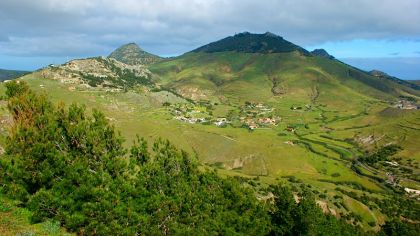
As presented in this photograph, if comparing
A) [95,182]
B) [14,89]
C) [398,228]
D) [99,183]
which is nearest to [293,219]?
[99,183]

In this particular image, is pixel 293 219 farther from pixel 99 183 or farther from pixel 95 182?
pixel 95 182

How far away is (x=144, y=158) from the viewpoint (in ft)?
195

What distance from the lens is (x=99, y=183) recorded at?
45.2 m

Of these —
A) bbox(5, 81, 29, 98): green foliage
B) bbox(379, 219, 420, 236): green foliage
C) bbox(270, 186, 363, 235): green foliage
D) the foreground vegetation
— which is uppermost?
bbox(5, 81, 29, 98): green foliage

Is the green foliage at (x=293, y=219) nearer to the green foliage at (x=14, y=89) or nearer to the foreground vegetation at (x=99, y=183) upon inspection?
the foreground vegetation at (x=99, y=183)

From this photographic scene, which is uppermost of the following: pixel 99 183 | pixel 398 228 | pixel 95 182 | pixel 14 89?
pixel 14 89

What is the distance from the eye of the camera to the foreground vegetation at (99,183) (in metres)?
42.1

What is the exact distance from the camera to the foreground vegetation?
138 ft

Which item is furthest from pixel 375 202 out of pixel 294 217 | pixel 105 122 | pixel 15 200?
pixel 15 200

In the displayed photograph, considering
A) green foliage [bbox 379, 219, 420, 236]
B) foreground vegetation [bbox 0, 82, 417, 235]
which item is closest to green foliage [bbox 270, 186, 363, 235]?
foreground vegetation [bbox 0, 82, 417, 235]

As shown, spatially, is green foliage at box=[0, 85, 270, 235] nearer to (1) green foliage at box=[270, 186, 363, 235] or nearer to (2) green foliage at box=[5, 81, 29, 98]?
(2) green foliage at box=[5, 81, 29, 98]

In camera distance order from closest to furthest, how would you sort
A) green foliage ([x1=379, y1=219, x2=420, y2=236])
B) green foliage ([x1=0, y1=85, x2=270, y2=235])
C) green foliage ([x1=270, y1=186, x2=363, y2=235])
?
green foliage ([x1=0, y1=85, x2=270, y2=235]) → green foliage ([x1=270, y1=186, x2=363, y2=235]) → green foliage ([x1=379, y1=219, x2=420, y2=236])

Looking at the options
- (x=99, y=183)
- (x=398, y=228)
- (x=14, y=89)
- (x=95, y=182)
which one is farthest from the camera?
(x=398, y=228)

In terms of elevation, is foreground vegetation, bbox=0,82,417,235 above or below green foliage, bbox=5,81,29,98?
below
